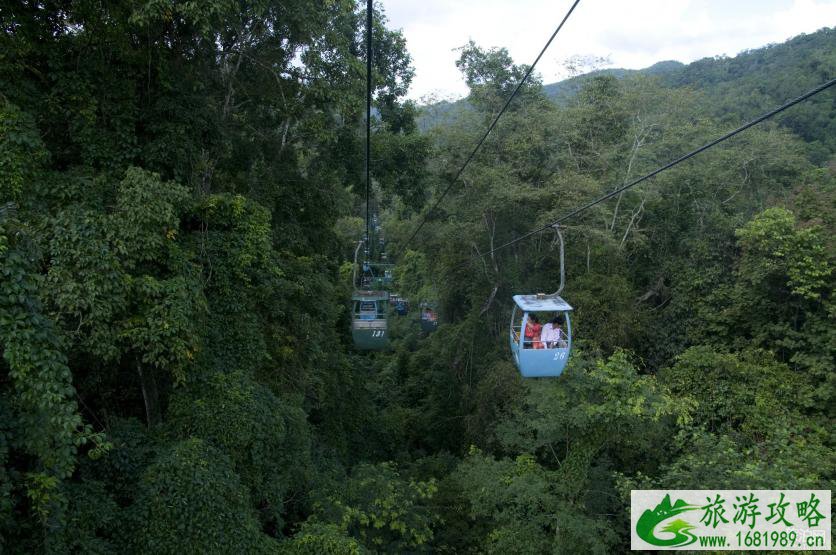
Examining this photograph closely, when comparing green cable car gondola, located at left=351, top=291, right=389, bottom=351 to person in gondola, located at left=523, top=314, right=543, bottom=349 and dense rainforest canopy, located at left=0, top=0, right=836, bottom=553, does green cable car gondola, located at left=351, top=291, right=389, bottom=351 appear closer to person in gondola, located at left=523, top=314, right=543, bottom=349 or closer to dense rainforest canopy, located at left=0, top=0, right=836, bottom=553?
dense rainforest canopy, located at left=0, top=0, right=836, bottom=553

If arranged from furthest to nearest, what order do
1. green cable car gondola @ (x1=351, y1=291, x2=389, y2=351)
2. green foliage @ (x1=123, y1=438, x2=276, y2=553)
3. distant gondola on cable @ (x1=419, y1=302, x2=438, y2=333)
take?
distant gondola on cable @ (x1=419, y1=302, x2=438, y2=333), green cable car gondola @ (x1=351, y1=291, x2=389, y2=351), green foliage @ (x1=123, y1=438, x2=276, y2=553)

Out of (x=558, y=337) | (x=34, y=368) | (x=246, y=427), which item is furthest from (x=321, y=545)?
(x=34, y=368)

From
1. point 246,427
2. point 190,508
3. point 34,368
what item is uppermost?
point 34,368

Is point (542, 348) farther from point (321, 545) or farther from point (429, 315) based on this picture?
point (429, 315)

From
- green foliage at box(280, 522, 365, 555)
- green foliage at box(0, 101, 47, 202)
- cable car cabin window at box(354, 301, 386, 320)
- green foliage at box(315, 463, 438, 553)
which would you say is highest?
green foliage at box(0, 101, 47, 202)

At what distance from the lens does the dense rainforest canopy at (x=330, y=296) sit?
16.4 ft

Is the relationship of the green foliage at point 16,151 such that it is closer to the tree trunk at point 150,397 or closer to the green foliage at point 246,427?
the tree trunk at point 150,397

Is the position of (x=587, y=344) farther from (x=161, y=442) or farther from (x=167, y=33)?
(x=167, y=33)

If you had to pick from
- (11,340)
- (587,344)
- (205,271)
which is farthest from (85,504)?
(587,344)

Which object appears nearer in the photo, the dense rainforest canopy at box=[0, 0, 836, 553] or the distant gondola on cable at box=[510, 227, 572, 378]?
the dense rainforest canopy at box=[0, 0, 836, 553]

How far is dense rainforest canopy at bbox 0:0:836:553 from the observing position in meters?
5.01

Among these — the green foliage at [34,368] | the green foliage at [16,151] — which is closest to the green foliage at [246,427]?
the green foliage at [34,368]

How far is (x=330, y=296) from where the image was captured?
1112 cm

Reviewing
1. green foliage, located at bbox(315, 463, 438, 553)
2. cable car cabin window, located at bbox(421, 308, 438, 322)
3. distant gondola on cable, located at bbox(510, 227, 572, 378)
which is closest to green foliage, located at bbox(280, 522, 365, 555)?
green foliage, located at bbox(315, 463, 438, 553)
